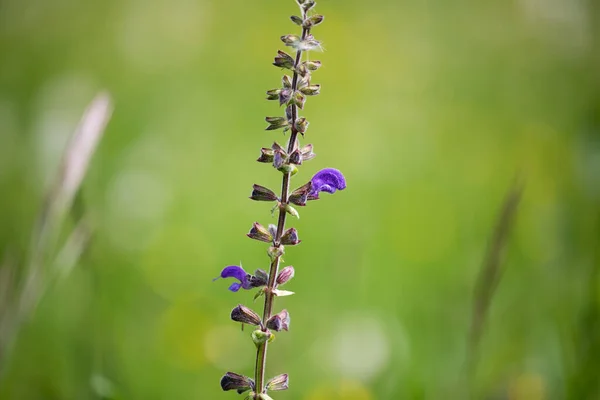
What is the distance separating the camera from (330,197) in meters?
4.77

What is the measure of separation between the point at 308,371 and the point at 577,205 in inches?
67.6

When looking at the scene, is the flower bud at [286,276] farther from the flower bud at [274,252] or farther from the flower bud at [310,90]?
the flower bud at [310,90]

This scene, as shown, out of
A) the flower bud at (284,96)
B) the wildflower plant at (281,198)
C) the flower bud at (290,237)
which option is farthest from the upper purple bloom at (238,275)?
the flower bud at (284,96)

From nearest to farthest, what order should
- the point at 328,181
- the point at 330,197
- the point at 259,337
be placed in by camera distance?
the point at 259,337 → the point at 328,181 → the point at 330,197

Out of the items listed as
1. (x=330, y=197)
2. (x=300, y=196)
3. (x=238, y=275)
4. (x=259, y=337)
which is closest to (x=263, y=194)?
(x=300, y=196)

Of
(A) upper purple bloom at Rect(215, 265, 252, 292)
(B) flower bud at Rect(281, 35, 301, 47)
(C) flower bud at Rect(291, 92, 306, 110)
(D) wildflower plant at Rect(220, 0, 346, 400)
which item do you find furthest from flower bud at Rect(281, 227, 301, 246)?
(B) flower bud at Rect(281, 35, 301, 47)

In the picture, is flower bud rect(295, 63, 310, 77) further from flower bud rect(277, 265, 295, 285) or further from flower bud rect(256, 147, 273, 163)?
flower bud rect(277, 265, 295, 285)

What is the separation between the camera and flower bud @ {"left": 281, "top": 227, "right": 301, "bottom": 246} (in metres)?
1.23

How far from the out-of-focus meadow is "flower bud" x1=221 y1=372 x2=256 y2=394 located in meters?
0.53

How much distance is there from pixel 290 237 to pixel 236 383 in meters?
0.30

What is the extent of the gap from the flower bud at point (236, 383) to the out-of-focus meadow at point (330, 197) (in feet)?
1.75

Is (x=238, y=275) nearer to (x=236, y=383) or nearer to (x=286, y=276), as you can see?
(x=286, y=276)

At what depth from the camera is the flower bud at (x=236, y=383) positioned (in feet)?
4.03

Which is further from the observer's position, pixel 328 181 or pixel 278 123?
pixel 328 181
